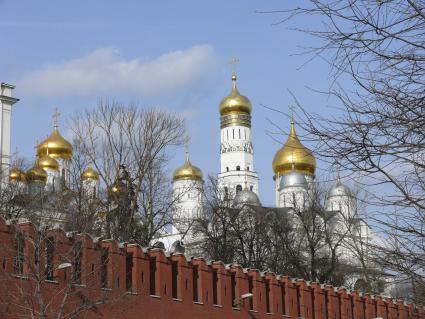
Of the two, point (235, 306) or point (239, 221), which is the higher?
point (239, 221)

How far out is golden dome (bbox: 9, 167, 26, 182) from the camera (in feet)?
165

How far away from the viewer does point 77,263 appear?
25.1 m

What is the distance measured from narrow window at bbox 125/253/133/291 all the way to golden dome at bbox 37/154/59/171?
3980cm

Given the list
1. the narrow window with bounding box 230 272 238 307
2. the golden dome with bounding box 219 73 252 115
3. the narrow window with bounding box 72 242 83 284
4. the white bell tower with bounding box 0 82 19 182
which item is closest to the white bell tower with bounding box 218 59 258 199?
Result: the golden dome with bounding box 219 73 252 115

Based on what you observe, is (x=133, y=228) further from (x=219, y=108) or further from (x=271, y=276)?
(x=219, y=108)

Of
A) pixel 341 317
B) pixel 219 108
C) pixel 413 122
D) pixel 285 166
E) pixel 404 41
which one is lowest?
pixel 341 317

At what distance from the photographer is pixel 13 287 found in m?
22.9

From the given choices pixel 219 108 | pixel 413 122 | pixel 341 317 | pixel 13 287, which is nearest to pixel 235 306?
pixel 341 317

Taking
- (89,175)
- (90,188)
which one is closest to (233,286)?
(90,188)

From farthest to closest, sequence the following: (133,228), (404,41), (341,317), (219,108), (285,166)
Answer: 1. (219,108)
2. (285,166)
3. (133,228)
4. (341,317)
5. (404,41)

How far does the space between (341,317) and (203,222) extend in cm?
1400

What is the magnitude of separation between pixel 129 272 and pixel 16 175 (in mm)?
25890

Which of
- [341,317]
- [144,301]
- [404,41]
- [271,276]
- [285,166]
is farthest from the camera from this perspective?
[285,166]

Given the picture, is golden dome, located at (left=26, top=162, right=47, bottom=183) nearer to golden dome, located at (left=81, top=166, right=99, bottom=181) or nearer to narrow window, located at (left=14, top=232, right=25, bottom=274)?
golden dome, located at (left=81, top=166, right=99, bottom=181)
